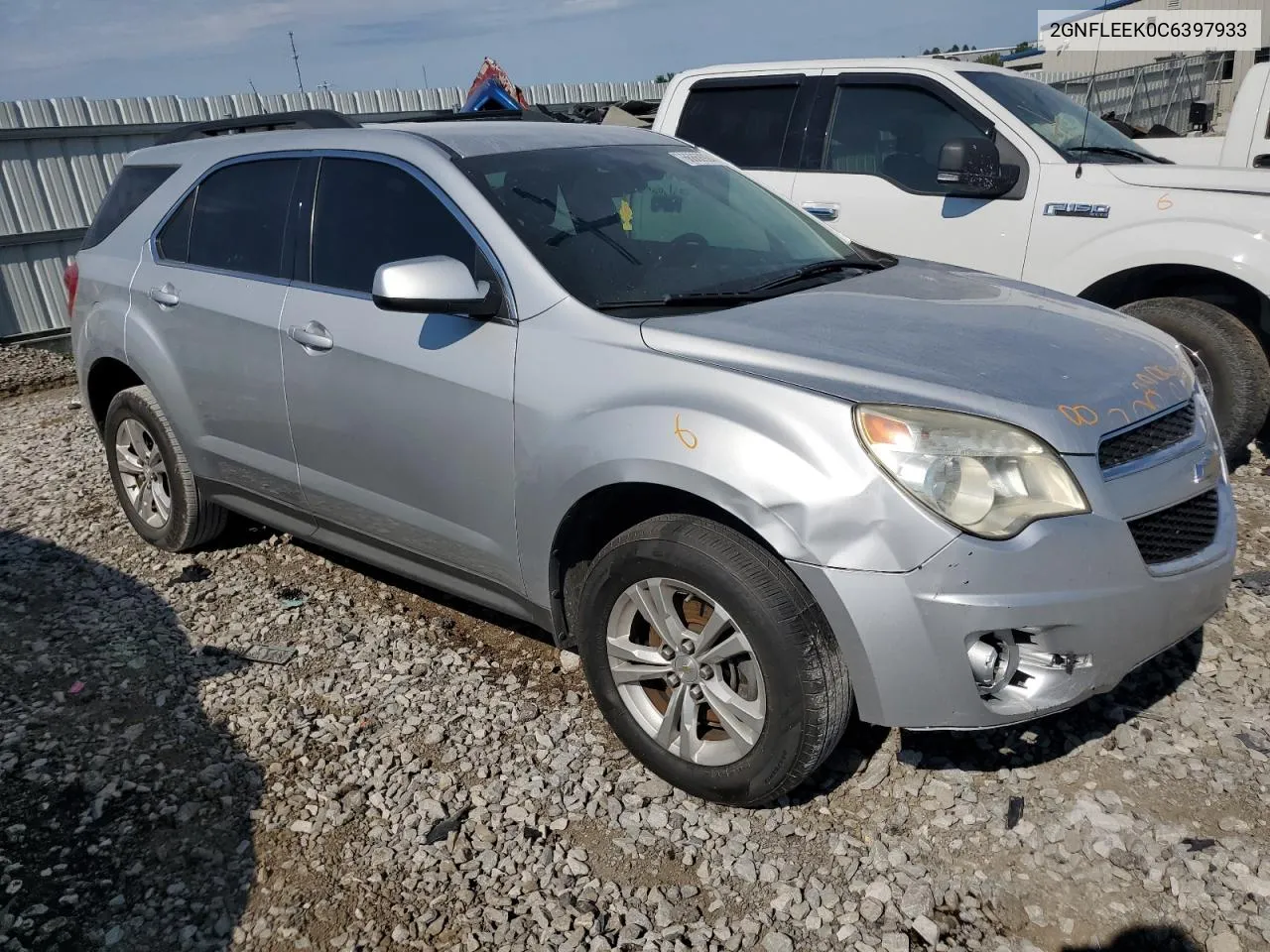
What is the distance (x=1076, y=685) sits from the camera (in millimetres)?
2605

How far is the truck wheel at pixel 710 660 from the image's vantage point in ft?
8.64

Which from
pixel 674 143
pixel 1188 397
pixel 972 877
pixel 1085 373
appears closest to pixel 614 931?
A: pixel 972 877

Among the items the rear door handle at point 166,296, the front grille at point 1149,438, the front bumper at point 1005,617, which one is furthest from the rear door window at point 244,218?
the front grille at point 1149,438

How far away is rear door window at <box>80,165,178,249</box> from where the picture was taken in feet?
15.5

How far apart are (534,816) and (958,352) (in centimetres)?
177

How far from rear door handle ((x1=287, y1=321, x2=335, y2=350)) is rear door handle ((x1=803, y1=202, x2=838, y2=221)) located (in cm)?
317

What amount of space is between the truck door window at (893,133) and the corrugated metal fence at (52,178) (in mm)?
6225

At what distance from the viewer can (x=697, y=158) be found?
4.17 meters

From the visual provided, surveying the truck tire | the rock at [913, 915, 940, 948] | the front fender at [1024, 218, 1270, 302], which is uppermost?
the front fender at [1024, 218, 1270, 302]

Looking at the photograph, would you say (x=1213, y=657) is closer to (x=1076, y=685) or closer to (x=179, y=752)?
(x=1076, y=685)

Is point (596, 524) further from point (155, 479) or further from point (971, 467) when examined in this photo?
point (155, 479)

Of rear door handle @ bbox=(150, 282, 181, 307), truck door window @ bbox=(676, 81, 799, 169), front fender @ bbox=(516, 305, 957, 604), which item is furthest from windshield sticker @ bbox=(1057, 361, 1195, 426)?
truck door window @ bbox=(676, 81, 799, 169)

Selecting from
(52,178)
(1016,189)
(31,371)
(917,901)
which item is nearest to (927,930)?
(917,901)

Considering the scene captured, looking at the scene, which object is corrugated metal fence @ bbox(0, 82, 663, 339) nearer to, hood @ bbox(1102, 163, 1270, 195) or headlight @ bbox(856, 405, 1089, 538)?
hood @ bbox(1102, 163, 1270, 195)
